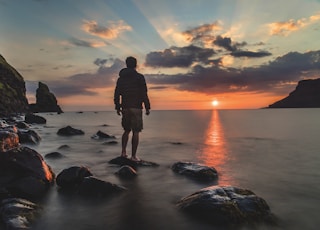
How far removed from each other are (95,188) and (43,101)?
18702 cm

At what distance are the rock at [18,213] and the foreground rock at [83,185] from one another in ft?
4.23

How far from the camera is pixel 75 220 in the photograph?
4961mm

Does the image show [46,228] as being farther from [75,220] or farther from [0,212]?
[0,212]

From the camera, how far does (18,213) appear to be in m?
4.89

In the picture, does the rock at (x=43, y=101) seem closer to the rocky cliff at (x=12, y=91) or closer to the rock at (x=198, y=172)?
the rocky cliff at (x=12, y=91)

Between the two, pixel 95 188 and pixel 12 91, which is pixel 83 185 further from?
pixel 12 91

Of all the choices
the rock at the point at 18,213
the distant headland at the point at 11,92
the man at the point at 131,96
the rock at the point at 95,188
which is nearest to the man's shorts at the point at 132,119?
the man at the point at 131,96

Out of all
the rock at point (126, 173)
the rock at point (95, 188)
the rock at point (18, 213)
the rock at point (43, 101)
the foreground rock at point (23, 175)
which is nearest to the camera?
the rock at point (18, 213)

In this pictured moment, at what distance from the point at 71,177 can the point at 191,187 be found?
3330 millimetres

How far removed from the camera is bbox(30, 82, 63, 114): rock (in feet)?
571

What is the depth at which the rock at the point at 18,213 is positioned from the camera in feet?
14.8

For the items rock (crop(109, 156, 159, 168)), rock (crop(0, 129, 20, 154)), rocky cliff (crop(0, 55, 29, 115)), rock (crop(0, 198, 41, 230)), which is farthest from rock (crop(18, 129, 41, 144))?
rocky cliff (crop(0, 55, 29, 115))

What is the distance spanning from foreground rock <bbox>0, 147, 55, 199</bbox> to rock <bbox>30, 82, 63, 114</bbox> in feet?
596

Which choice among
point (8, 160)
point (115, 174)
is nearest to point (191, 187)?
point (115, 174)
